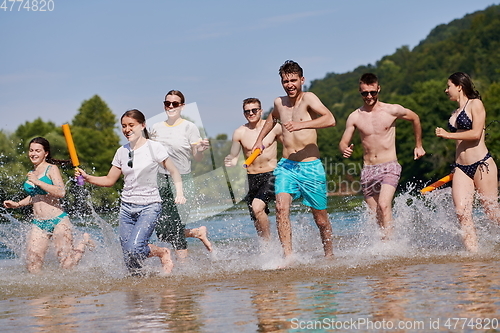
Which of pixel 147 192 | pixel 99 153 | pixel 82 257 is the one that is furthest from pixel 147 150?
pixel 99 153

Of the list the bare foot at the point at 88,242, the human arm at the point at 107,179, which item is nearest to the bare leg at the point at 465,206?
the human arm at the point at 107,179

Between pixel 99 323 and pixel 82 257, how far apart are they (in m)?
4.74

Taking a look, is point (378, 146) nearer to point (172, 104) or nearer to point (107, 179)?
point (172, 104)

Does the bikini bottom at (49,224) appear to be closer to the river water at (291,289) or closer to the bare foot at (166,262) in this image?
the river water at (291,289)

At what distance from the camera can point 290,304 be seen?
6.74 m

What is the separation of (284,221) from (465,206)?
6.91 feet

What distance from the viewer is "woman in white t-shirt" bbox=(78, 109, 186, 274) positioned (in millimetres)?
8805

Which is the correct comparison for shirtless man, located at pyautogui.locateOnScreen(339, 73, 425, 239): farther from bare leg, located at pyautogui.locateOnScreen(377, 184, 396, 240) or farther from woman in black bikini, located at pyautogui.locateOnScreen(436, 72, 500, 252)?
woman in black bikini, located at pyautogui.locateOnScreen(436, 72, 500, 252)

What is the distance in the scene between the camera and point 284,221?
370 inches

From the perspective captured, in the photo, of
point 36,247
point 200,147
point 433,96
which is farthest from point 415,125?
point 433,96

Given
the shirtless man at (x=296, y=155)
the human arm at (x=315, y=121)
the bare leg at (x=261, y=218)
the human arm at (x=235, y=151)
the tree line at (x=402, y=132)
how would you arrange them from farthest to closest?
the tree line at (x=402, y=132)
the human arm at (x=235, y=151)
the bare leg at (x=261, y=218)
the shirtless man at (x=296, y=155)
the human arm at (x=315, y=121)

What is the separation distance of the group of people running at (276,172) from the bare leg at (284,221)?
11 mm

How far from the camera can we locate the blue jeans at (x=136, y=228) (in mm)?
8828

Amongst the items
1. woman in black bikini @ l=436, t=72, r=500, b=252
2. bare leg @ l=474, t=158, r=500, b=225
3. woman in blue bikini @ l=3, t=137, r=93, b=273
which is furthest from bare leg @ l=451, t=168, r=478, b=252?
woman in blue bikini @ l=3, t=137, r=93, b=273
